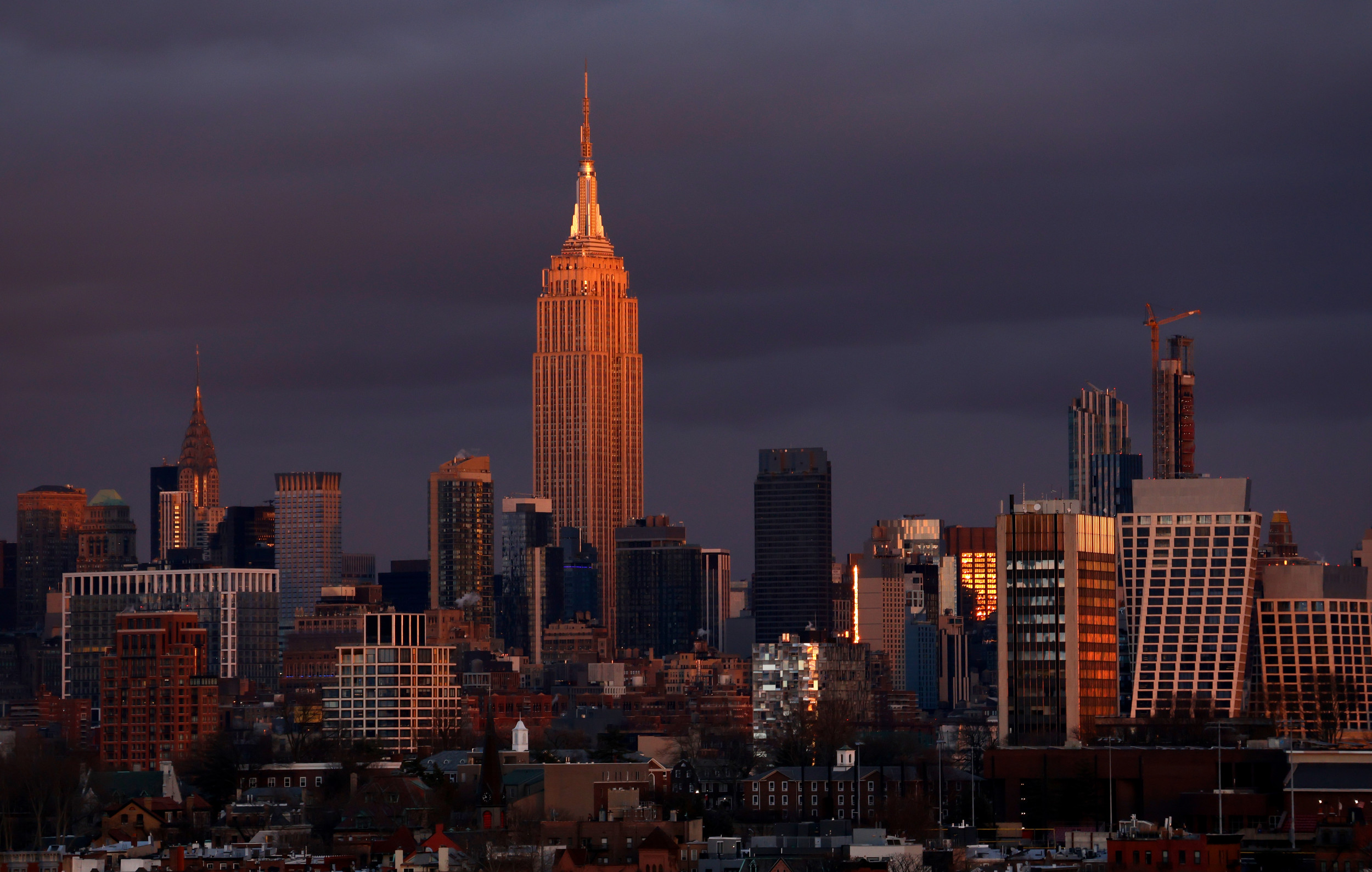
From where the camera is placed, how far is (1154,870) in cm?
14525

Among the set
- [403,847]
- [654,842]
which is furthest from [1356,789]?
[403,847]

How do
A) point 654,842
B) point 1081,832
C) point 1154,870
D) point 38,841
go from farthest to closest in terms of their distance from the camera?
point 38,841
point 1081,832
point 654,842
point 1154,870

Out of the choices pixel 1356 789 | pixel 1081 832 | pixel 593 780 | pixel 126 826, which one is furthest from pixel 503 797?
pixel 1356 789

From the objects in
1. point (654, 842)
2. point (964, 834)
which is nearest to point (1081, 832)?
point (964, 834)

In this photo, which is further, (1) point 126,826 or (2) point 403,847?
→ (1) point 126,826

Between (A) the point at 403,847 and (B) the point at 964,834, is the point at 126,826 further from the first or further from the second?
(B) the point at 964,834

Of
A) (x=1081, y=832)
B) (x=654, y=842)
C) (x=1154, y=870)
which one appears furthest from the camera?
(x=1081, y=832)

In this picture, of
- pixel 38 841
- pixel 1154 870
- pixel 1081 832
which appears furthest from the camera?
pixel 38 841

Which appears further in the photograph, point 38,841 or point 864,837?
point 38,841

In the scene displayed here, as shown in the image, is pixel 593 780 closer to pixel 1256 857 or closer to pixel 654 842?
pixel 654 842

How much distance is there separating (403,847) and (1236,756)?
5618 centimetres

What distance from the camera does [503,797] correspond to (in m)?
199

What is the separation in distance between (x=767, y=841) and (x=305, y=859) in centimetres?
2605

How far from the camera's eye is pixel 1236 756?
7603 inches
